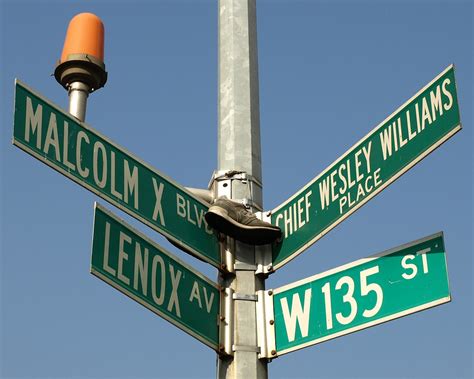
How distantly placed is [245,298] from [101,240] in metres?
0.92

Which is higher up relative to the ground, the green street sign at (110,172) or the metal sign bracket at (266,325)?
the green street sign at (110,172)

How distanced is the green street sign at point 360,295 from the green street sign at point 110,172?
491 mm

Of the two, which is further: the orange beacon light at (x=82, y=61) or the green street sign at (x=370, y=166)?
the orange beacon light at (x=82, y=61)

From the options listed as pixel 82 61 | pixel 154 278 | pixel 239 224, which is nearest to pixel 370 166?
pixel 239 224

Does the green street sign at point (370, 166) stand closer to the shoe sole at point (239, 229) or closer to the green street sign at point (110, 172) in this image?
the shoe sole at point (239, 229)

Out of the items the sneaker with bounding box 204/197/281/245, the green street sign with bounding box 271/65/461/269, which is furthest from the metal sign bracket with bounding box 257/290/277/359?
the sneaker with bounding box 204/197/281/245

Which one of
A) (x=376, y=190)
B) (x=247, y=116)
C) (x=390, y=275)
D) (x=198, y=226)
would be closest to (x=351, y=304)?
(x=390, y=275)

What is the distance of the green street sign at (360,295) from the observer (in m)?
4.49

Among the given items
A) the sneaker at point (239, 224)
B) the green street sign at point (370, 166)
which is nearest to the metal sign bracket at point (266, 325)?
the green street sign at point (370, 166)

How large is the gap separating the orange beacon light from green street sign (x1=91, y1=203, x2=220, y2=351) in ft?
3.00

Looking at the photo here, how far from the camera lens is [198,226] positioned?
5.16 m

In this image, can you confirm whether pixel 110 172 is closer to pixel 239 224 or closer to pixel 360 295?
pixel 239 224

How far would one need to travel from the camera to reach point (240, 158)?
5.40m

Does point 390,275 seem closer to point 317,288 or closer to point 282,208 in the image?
point 317,288
